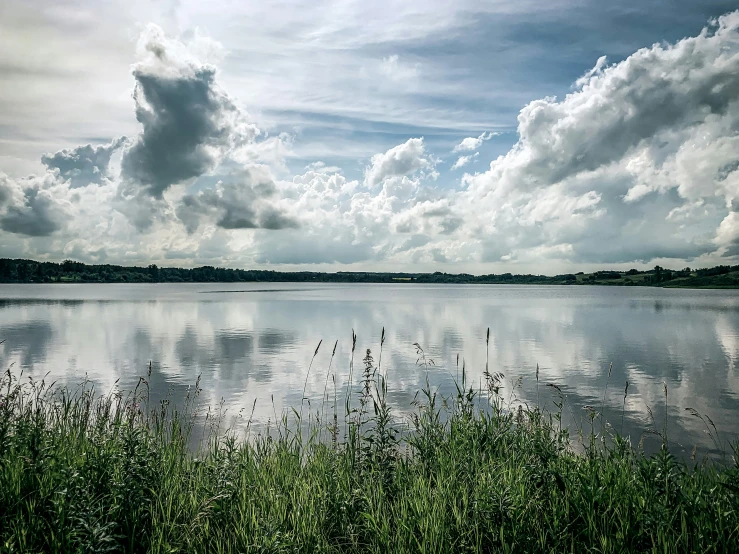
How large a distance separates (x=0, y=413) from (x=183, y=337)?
34.4m

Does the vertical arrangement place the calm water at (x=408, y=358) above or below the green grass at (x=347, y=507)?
below

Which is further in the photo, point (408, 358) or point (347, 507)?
point (408, 358)

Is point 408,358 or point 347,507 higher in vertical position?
point 347,507

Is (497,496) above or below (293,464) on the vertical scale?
above

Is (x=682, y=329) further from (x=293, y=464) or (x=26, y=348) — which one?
(x=26, y=348)

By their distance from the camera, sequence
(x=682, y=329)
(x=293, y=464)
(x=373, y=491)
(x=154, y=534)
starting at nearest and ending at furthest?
(x=154, y=534), (x=373, y=491), (x=293, y=464), (x=682, y=329)

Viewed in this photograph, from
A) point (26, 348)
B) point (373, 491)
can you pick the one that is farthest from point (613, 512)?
point (26, 348)

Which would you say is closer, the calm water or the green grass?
the green grass

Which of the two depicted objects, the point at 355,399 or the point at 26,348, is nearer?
the point at 355,399

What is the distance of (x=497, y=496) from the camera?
661 cm

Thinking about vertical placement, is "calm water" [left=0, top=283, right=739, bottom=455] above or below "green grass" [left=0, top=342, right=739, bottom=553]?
below

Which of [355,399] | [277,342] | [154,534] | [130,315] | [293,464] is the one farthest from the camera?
[130,315]

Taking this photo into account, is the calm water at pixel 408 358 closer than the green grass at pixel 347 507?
No

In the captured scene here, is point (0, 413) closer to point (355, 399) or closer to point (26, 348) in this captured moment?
point (355, 399)
